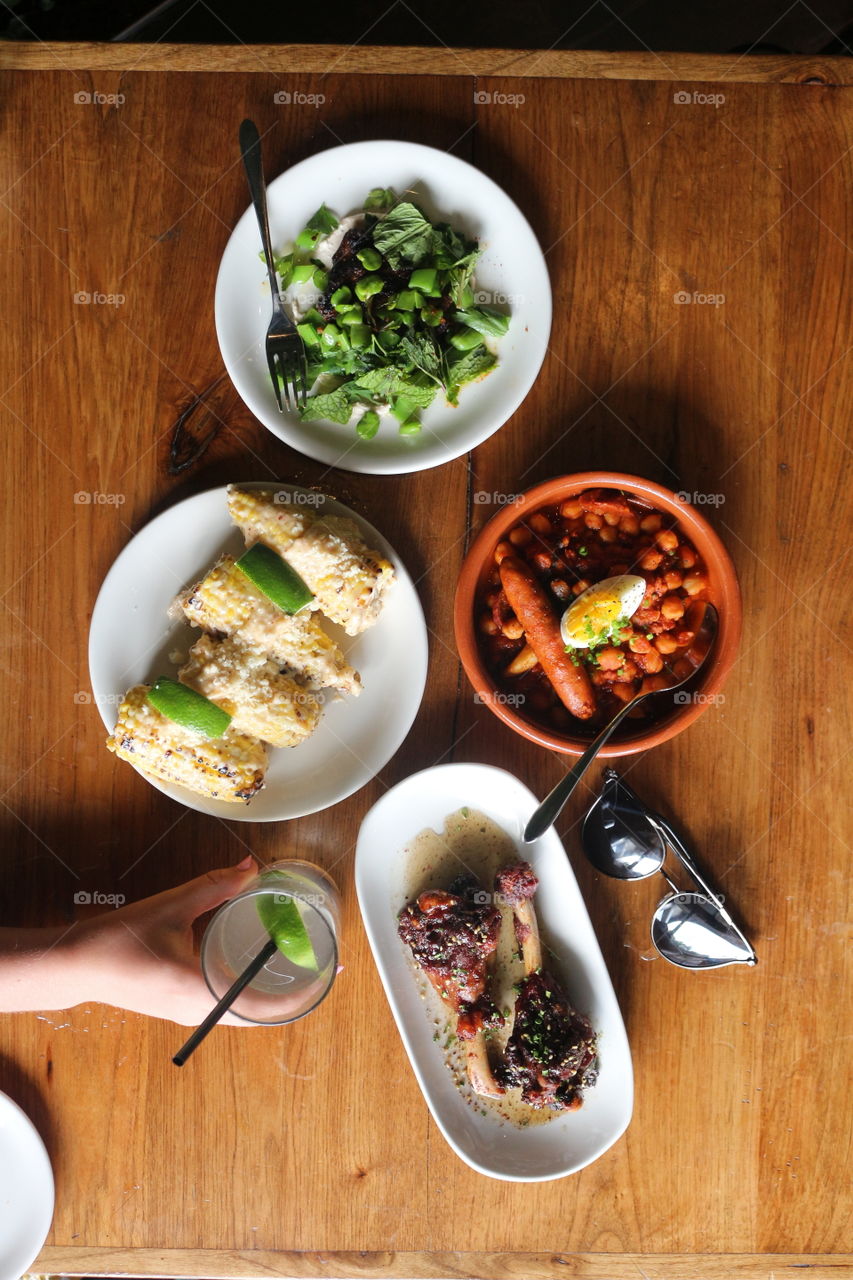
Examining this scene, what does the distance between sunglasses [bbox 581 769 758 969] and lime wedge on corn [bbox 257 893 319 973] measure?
746 millimetres

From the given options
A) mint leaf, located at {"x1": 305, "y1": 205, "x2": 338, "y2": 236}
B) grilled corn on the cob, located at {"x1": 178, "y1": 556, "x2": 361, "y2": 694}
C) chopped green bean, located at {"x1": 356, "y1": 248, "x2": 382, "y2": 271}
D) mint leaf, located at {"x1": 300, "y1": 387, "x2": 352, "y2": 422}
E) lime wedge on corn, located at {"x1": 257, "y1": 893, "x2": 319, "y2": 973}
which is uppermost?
mint leaf, located at {"x1": 305, "y1": 205, "x2": 338, "y2": 236}

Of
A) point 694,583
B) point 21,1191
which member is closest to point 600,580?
point 694,583

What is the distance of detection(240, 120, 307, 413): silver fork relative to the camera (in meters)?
2.06

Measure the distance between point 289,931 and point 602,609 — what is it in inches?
41.6

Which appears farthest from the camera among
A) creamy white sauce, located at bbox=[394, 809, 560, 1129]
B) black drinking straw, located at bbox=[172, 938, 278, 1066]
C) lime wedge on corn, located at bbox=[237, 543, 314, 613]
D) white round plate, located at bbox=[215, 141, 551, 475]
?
creamy white sauce, located at bbox=[394, 809, 560, 1129]

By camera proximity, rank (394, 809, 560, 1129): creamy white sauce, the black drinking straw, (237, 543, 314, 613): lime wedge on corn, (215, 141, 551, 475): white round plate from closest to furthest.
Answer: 1. the black drinking straw
2. (237, 543, 314, 613): lime wedge on corn
3. (215, 141, 551, 475): white round plate
4. (394, 809, 560, 1129): creamy white sauce

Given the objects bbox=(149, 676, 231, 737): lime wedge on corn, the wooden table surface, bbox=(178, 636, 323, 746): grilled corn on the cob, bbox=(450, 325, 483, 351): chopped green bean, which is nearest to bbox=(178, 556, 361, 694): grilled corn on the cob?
bbox=(178, 636, 323, 746): grilled corn on the cob

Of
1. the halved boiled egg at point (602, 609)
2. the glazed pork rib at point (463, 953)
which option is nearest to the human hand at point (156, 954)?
the glazed pork rib at point (463, 953)

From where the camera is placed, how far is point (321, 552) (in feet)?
6.64

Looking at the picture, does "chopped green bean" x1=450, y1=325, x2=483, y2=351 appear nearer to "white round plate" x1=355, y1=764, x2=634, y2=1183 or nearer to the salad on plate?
the salad on plate

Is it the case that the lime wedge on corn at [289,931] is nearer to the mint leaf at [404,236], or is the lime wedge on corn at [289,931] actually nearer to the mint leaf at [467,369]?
the mint leaf at [467,369]

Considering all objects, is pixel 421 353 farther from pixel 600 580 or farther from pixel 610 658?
pixel 610 658

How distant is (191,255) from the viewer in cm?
226

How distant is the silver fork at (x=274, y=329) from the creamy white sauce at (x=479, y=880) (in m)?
1.18
